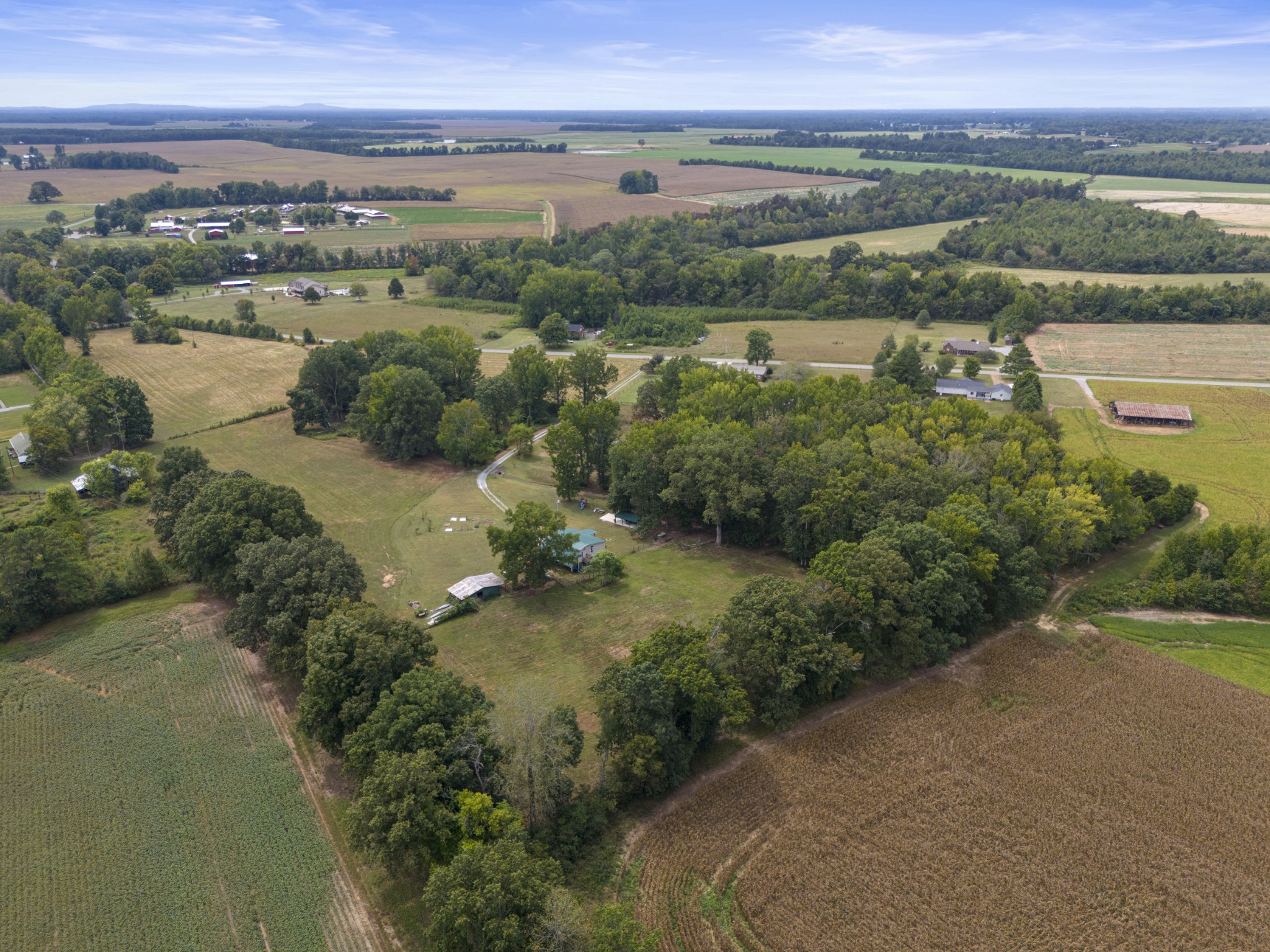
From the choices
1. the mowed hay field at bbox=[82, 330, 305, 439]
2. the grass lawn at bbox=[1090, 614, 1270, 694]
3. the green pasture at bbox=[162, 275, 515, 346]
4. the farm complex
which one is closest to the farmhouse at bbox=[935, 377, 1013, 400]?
the farm complex

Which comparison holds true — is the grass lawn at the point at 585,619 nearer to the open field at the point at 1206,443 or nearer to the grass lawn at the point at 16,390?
the open field at the point at 1206,443

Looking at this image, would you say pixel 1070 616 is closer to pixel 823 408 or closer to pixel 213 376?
pixel 823 408

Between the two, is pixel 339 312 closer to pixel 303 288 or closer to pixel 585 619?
pixel 303 288

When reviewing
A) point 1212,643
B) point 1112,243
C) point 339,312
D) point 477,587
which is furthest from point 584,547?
point 1112,243

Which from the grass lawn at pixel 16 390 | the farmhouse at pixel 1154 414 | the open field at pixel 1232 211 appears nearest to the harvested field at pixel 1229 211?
the open field at pixel 1232 211

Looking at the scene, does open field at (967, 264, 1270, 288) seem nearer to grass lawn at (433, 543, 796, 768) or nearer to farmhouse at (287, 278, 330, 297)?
grass lawn at (433, 543, 796, 768)

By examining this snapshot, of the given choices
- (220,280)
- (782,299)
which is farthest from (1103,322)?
(220,280)
